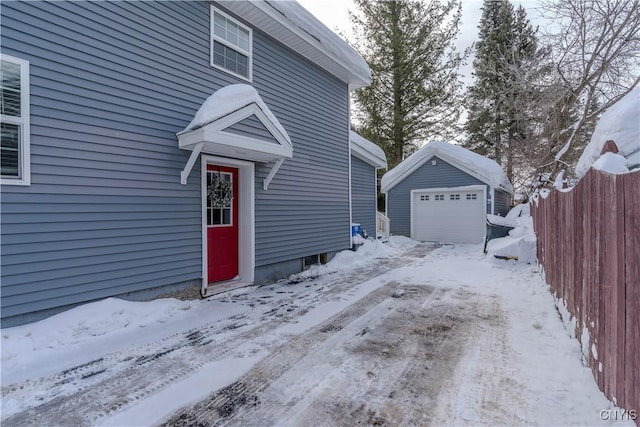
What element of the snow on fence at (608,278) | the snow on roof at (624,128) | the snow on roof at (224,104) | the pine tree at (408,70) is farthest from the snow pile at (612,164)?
the pine tree at (408,70)

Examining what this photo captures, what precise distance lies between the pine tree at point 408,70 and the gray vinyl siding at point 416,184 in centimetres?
444

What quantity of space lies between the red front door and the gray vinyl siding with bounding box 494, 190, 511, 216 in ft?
37.3

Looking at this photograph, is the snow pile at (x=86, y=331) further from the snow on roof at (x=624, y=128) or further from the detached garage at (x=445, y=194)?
the detached garage at (x=445, y=194)

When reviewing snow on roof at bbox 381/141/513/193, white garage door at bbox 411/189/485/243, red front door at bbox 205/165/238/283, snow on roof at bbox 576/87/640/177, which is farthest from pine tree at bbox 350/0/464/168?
snow on roof at bbox 576/87/640/177

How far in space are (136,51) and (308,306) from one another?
171 inches

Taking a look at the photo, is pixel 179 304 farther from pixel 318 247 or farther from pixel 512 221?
pixel 512 221

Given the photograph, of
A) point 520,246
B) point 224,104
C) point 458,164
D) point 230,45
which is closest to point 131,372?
point 224,104

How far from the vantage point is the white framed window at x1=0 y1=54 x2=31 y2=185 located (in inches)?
134

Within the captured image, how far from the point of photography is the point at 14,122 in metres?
3.46

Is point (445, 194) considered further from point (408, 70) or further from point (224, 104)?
point (224, 104)

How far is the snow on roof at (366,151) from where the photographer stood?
11.4m

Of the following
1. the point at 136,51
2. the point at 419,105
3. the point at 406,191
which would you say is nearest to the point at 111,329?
the point at 136,51

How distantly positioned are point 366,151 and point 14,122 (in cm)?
980

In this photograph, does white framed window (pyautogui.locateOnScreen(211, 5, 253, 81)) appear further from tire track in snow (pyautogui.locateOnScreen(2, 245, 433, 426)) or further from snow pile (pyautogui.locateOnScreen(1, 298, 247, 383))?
tire track in snow (pyautogui.locateOnScreen(2, 245, 433, 426))
